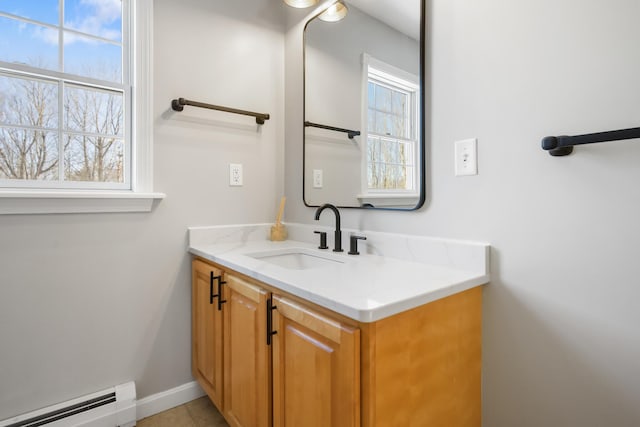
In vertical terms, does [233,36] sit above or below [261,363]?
above

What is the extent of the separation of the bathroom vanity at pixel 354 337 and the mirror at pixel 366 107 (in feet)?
0.92

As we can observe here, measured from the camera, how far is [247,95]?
1.97 m

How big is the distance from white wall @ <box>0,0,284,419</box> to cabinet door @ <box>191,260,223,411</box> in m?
0.08

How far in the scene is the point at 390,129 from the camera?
4.75 feet

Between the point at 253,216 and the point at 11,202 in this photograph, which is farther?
the point at 253,216

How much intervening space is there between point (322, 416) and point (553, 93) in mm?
1146

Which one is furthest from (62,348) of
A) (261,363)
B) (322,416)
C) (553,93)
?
(553,93)

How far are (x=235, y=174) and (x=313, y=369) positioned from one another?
4.24 ft

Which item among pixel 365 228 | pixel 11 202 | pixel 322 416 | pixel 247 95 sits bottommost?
pixel 322 416

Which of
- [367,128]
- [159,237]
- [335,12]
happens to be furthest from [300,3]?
[159,237]

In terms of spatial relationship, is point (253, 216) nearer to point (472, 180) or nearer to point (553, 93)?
point (472, 180)

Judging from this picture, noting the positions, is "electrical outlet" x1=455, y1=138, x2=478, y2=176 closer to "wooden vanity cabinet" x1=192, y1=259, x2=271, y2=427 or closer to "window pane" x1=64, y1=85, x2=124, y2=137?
"wooden vanity cabinet" x1=192, y1=259, x2=271, y2=427

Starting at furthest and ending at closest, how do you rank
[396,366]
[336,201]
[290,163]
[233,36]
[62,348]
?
[290,163] < [233,36] < [336,201] < [62,348] < [396,366]

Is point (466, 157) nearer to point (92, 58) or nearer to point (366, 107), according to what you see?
point (366, 107)
